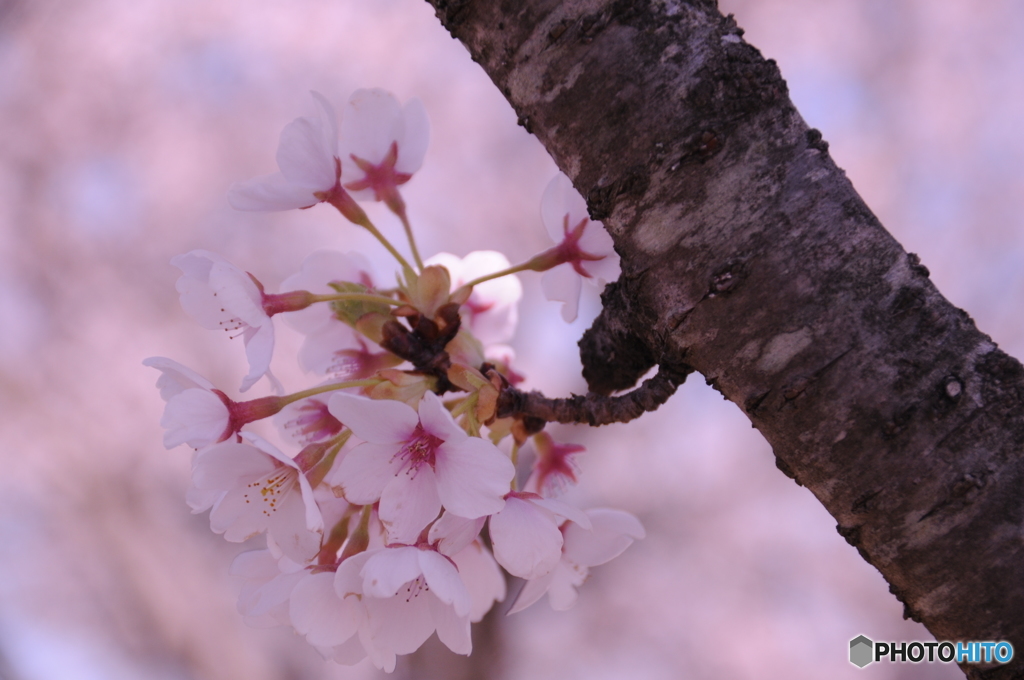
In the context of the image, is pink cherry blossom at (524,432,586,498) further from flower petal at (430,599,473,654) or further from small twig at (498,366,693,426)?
flower petal at (430,599,473,654)

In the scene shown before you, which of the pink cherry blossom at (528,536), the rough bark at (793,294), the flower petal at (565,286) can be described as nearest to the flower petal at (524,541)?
the pink cherry blossom at (528,536)

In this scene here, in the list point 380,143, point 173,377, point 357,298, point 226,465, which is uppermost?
point 380,143

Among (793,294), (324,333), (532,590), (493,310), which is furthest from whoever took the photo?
(493,310)

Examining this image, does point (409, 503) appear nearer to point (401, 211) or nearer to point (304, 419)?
point (304, 419)

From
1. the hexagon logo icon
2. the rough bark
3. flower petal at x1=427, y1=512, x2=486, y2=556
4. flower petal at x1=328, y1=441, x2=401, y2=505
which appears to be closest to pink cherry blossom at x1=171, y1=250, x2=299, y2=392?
flower petal at x1=328, y1=441, x2=401, y2=505

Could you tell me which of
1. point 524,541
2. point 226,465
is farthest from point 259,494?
point 524,541

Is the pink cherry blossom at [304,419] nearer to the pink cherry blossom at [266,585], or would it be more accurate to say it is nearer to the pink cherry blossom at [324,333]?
the pink cherry blossom at [324,333]

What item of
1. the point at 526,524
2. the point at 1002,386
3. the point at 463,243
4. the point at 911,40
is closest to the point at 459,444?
the point at 526,524
